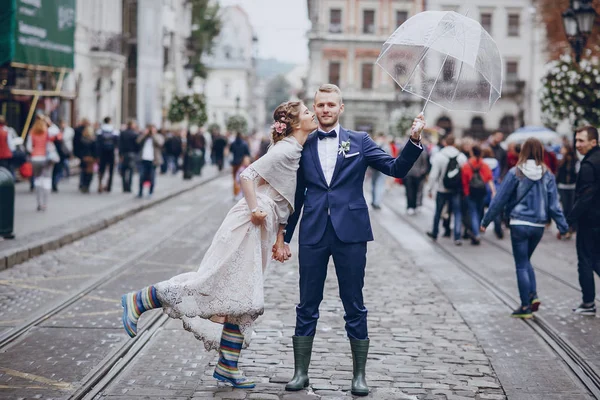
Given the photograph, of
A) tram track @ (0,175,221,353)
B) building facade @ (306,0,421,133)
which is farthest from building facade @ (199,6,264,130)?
tram track @ (0,175,221,353)

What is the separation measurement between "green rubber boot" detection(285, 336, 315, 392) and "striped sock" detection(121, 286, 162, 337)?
3.02ft

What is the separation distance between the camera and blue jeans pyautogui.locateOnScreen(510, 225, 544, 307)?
864cm

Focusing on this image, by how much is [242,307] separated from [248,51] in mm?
116075

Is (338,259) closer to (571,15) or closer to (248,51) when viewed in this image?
(571,15)

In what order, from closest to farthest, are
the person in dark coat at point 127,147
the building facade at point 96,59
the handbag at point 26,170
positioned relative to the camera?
the handbag at point 26,170 → the person in dark coat at point 127,147 → the building facade at point 96,59

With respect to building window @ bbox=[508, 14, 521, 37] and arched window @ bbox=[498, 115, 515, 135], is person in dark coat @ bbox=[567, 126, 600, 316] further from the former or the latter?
building window @ bbox=[508, 14, 521, 37]

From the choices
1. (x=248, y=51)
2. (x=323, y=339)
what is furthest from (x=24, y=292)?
(x=248, y=51)

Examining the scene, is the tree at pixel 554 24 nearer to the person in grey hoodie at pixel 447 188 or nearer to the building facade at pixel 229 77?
the person in grey hoodie at pixel 447 188

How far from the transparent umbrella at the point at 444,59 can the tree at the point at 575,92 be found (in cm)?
1170

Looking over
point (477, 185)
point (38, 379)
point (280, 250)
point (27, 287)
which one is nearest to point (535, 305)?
point (280, 250)

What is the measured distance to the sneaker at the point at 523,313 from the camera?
861 cm

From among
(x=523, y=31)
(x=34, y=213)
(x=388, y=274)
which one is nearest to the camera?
(x=388, y=274)

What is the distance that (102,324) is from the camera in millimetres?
7914

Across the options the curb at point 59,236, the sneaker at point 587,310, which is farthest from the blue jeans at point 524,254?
the curb at point 59,236
